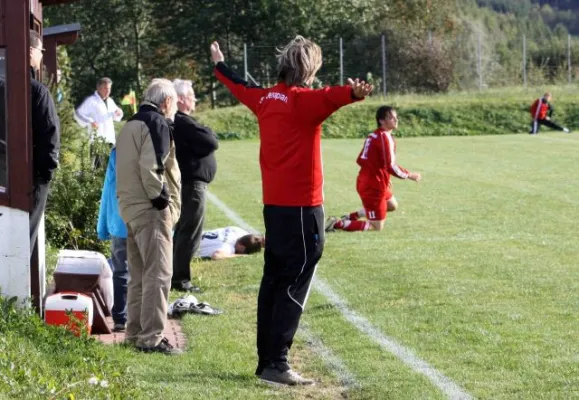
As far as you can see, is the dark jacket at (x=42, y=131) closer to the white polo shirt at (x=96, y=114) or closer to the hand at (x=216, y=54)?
the hand at (x=216, y=54)

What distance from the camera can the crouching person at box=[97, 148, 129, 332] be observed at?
8734mm

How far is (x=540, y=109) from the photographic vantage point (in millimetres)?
42875

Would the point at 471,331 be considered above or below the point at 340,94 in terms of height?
below

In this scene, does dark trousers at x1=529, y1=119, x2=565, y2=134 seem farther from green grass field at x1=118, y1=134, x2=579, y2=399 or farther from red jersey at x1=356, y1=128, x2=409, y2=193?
red jersey at x1=356, y1=128, x2=409, y2=193

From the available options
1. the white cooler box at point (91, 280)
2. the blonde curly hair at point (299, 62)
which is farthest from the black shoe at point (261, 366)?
the white cooler box at point (91, 280)

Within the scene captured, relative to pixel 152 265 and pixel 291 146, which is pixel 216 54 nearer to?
pixel 291 146

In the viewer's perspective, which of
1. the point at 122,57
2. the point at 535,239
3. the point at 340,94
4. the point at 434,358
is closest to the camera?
the point at 340,94

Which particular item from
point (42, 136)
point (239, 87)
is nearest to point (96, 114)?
point (42, 136)

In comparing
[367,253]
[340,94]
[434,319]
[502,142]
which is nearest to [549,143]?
[502,142]

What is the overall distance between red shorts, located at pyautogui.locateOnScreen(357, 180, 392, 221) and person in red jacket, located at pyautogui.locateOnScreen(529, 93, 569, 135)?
28.4 meters

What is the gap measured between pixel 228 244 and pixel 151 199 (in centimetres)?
493

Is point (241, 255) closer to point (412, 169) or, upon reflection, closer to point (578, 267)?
point (578, 267)

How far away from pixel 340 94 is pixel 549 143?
29.4 meters

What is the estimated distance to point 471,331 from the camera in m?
8.46
